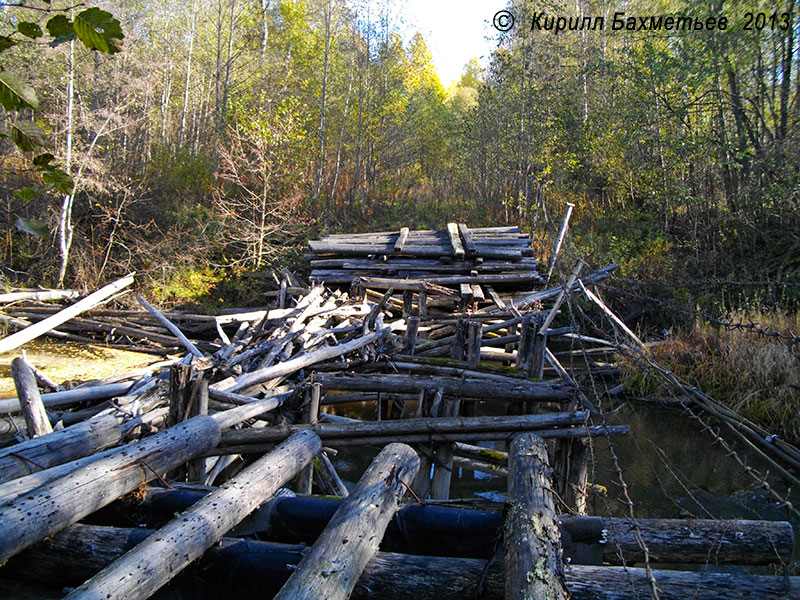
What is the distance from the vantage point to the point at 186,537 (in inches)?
117

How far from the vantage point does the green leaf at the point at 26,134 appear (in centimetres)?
112

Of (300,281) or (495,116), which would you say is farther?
(495,116)

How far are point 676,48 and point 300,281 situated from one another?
11.9 m

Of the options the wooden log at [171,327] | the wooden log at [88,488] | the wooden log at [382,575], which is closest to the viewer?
the wooden log at [382,575]

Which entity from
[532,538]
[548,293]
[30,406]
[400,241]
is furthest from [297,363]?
[400,241]

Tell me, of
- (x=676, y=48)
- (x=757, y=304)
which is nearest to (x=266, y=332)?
(x=757, y=304)

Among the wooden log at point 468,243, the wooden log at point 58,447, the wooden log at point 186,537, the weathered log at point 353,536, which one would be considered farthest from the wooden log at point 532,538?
the wooden log at point 468,243

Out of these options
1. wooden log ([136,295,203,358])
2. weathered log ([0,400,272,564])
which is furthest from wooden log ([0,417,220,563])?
wooden log ([136,295,203,358])

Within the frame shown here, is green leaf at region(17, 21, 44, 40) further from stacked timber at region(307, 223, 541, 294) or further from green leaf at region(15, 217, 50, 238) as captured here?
stacked timber at region(307, 223, 541, 294)

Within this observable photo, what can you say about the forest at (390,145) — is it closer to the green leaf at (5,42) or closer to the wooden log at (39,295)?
the wooden log at (39,295)

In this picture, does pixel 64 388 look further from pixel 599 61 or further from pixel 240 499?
pixel 599 61

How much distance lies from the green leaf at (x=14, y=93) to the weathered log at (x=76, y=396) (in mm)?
6164

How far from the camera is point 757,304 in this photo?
36.7 feet

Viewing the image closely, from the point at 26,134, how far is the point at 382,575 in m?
2.68
